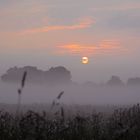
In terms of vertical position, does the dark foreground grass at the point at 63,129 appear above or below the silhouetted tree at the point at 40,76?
below

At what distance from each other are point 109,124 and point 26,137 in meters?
2.73

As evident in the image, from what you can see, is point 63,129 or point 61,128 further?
point 61,128

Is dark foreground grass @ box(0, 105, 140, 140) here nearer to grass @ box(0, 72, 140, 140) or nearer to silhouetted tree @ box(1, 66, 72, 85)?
grass @ box(0, 72, 140, 140)

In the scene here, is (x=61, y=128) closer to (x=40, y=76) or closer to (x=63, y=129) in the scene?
(x=63, y=129)

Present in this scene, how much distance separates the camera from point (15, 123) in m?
9.83

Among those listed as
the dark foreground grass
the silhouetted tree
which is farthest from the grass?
the silhouetted tree

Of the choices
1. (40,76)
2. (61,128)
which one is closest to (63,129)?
(61,128)

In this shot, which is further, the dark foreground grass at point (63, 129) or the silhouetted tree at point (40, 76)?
the silhouetted tree at point (40, 76)

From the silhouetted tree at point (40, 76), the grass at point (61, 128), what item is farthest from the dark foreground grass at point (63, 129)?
the silhouetted tree at point (40, 76)

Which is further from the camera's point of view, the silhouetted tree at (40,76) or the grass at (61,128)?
the silhouetted tree at (40,76)

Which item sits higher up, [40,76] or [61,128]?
[40,76]

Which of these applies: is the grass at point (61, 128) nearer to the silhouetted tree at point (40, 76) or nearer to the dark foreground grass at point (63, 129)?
the dark foreground grass at point (63, 129)

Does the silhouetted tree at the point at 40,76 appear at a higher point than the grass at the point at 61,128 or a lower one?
higher

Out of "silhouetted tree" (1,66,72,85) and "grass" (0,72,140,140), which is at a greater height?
"silhouetted tree" (1,66,72,85)
